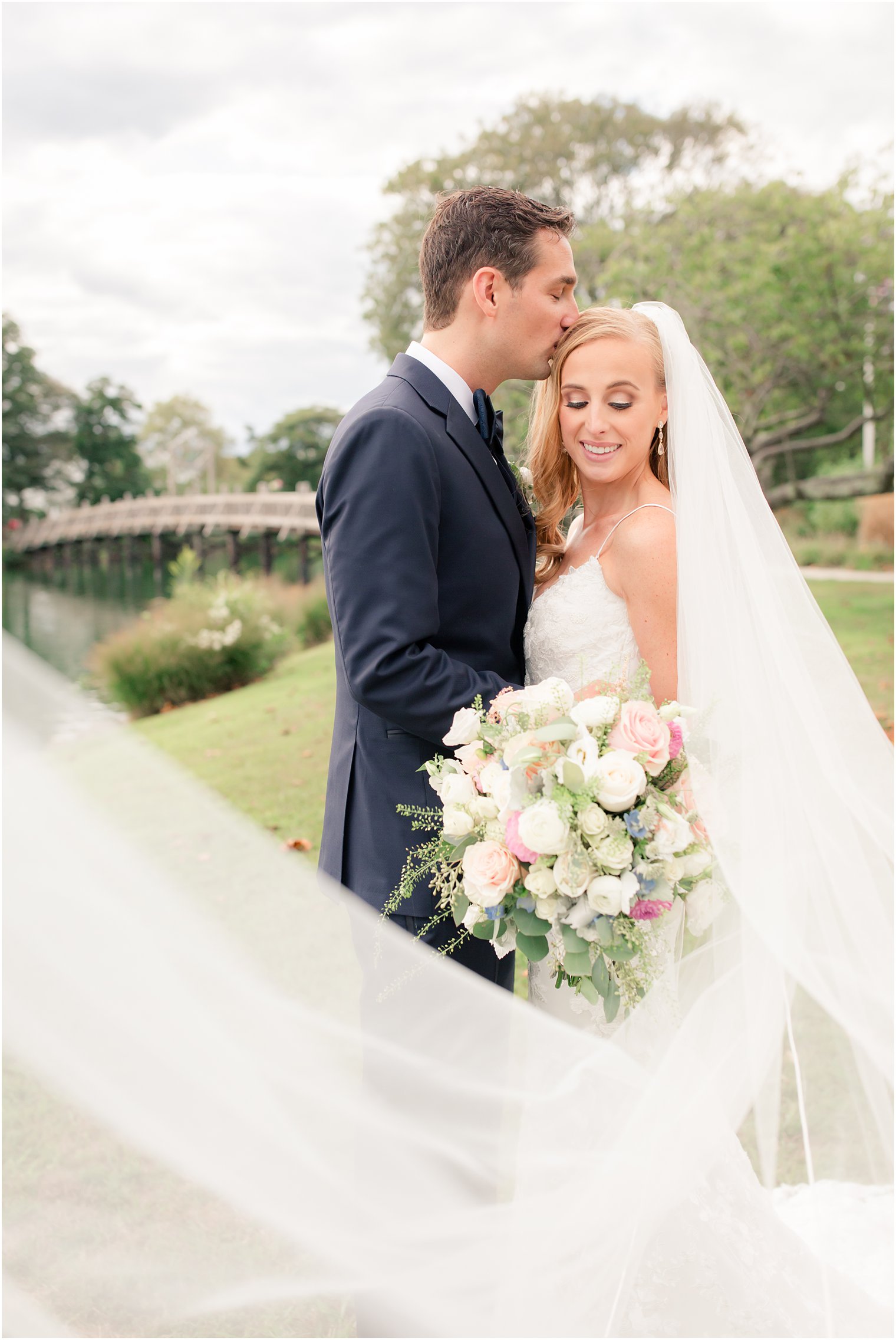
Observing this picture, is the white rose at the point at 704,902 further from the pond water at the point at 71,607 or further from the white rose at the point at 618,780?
the pond water at the point at 71,607

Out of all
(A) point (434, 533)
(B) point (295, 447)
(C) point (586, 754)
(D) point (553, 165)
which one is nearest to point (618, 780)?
(C) point (586, 754)

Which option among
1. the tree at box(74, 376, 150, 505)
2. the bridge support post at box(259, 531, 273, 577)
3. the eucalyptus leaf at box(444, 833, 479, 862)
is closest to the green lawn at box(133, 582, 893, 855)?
the eucalyptus leaf at box(444, 833, 479, 862)

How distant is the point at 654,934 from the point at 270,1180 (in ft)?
3.90

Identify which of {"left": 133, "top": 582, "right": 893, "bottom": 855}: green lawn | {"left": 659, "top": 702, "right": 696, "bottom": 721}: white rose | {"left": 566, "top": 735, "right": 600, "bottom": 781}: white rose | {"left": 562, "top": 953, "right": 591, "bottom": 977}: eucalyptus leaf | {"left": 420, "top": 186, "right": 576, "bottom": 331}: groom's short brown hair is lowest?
{"left": 133, "top": 582, "right": 893, "bottom": 855}: green lawn

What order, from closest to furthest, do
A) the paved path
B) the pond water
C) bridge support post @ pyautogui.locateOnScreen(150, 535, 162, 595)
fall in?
the paved path
the pond water
bridge support post @ pyautogui.locateOnScreen(150, 535, 162, 595)

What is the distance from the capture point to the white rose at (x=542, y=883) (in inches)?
75.8

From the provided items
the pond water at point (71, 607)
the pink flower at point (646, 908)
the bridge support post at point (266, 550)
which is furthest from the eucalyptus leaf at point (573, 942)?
the bridge support post at point (266, 550)

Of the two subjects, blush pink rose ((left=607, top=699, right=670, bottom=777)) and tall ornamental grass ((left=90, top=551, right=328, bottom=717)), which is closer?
blush pink rose ((left=607, top=699, right=670, bottom=777))

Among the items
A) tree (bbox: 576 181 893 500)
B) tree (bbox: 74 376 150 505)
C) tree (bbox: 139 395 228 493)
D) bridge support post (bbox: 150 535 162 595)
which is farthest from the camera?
Result: tree (bbox: 139 395 228 493)

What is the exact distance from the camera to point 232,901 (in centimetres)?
540

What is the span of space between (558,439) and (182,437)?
2210 inches

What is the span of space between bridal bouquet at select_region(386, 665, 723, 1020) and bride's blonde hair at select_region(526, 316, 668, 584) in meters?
0.94

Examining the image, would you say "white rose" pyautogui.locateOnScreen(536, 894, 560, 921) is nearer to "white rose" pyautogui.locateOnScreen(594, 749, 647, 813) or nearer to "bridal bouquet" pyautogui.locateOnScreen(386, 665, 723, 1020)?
"bridal bouquet" pyautogui.locateOnScreen(386, 665, 723, 1020)

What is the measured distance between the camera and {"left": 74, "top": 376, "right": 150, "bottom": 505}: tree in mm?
38938
